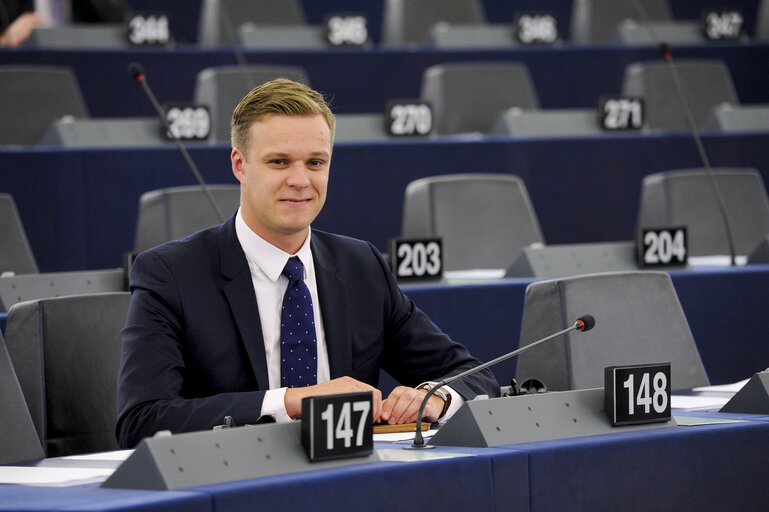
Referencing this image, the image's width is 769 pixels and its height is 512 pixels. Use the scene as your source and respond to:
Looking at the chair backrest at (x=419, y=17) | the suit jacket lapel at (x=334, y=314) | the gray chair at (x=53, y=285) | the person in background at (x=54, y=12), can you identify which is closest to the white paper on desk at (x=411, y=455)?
the suit jacket lapel at (x=334, y=314)

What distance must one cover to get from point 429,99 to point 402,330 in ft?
9.91

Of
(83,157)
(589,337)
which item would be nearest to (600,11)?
(83,157)

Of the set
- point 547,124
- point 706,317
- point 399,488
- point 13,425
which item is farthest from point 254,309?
point 547,124

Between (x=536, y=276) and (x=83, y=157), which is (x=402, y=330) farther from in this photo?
(x=83, y=157)

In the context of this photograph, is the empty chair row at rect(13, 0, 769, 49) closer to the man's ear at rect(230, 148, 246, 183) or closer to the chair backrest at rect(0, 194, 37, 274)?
the chair backrest at rect(0, 194, 37, 274)

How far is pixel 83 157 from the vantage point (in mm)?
→ 4559

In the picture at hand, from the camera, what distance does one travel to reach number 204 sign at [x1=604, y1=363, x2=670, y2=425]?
2053 mm

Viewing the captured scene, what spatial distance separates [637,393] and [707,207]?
2.82m

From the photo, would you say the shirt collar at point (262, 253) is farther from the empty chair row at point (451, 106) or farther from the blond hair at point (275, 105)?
the empty chair row at point (451, 106)

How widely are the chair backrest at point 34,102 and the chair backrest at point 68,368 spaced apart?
2.55 metres

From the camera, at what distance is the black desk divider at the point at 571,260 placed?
3.85 m

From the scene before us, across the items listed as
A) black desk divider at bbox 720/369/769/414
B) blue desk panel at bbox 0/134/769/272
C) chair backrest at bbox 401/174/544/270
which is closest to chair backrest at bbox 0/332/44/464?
black desk divider at bbox 720/369/769/414

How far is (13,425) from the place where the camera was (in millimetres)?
2238

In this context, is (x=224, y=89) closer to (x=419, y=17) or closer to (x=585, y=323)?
(x=419, y=17)
